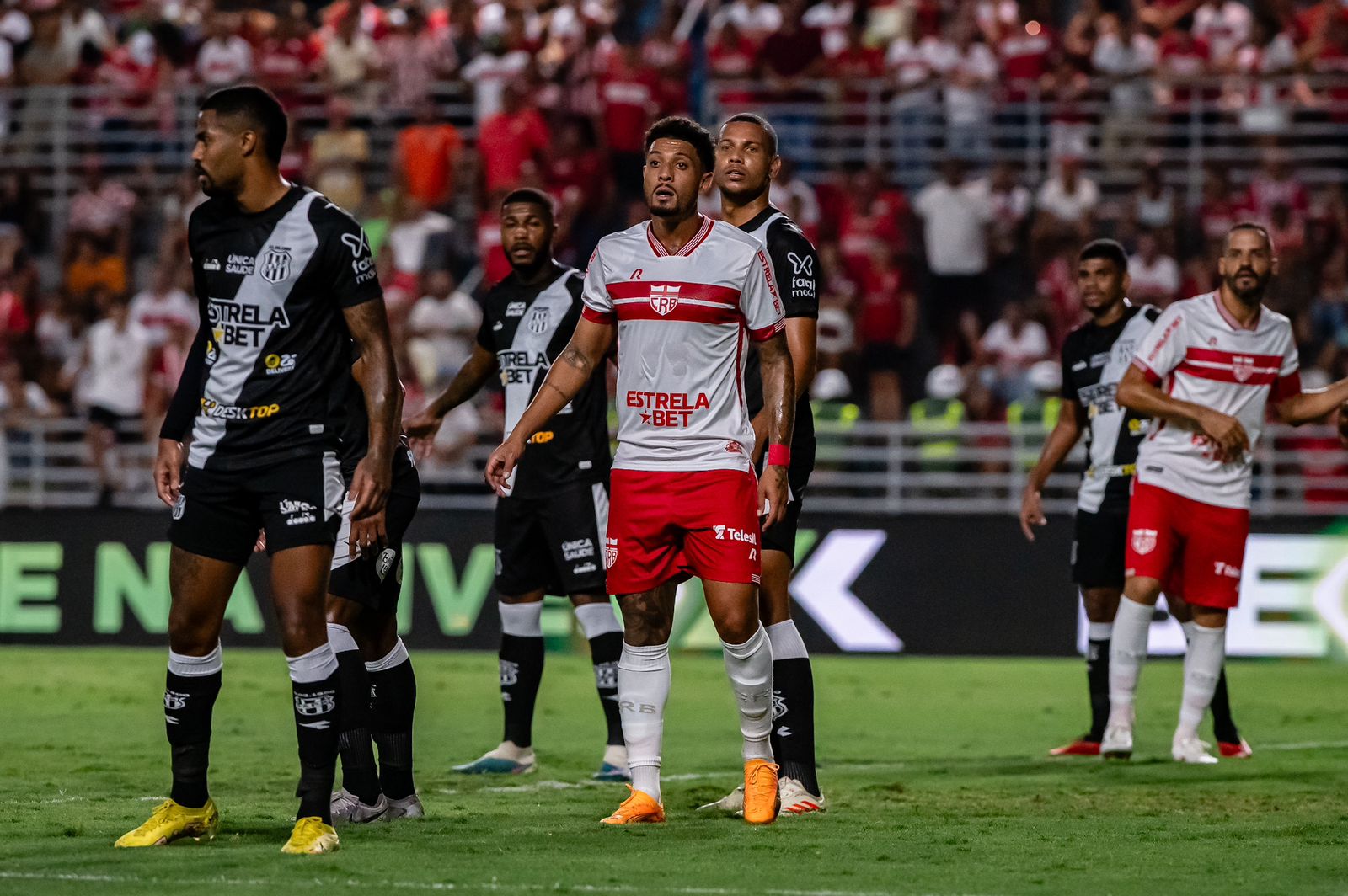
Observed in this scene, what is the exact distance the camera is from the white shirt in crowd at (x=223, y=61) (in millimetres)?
22484

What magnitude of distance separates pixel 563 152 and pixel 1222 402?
1177cm

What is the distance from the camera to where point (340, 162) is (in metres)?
21.5

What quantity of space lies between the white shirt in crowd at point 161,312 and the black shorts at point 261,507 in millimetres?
13764

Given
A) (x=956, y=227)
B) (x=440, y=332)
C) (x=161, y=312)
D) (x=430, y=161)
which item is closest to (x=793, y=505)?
(x=440, y=332)

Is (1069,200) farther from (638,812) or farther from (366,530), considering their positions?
(366,530)

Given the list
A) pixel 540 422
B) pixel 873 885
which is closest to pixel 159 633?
pixel 540 422

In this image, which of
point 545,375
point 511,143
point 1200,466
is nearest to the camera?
point 545,375

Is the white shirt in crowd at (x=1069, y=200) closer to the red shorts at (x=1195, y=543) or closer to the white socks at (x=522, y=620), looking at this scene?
the red shorts at (x=1195, y=543)

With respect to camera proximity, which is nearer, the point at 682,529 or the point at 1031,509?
the point at 682,529

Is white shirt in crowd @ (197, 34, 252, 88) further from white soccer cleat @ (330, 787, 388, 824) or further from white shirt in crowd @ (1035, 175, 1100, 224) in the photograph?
white soccer cleat @ (330, 787, 388, 824)

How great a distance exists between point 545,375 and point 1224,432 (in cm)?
348

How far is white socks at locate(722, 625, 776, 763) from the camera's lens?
7.48 meters

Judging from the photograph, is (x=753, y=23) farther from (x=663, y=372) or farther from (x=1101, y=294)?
(x=663, y=372)

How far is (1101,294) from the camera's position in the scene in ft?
36.3
